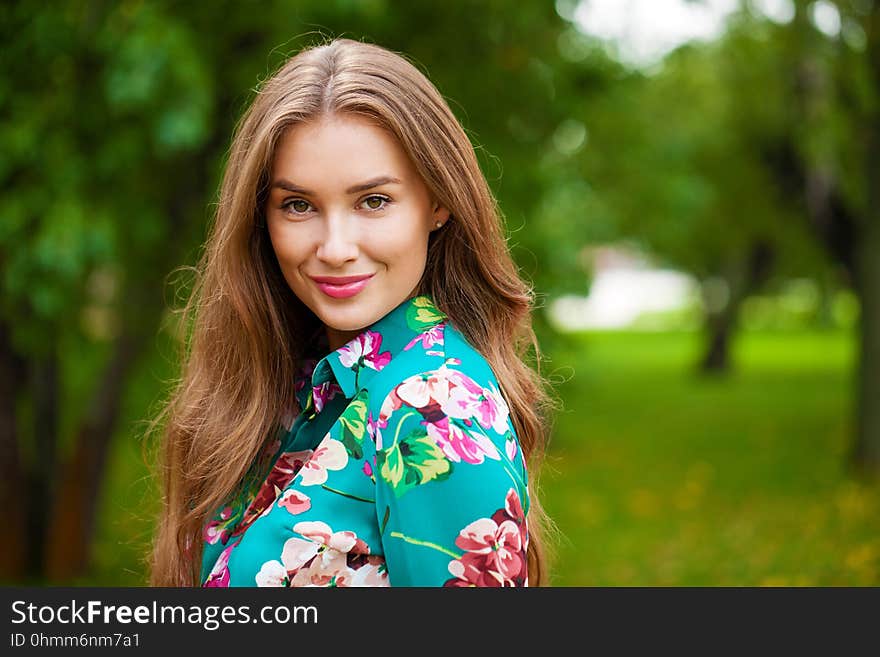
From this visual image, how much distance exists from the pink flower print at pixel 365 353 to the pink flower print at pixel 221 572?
1.40ft

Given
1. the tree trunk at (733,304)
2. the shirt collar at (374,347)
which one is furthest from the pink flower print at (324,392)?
the tree trunk at (733,304)

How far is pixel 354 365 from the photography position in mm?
1760

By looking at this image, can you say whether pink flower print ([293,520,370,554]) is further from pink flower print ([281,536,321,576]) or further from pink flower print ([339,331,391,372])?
pink flower print ([339,331,391,372])

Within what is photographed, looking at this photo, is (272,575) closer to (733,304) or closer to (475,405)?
(475,405)

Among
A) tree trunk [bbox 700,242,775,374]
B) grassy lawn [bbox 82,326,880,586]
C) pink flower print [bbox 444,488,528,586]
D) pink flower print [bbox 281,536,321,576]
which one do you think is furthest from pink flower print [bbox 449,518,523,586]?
tree trunk [bbox 700,242,775,374]

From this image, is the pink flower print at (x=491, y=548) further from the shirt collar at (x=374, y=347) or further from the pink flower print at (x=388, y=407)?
the shirt collar at (x=374, y=347)

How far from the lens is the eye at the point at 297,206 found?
178cm

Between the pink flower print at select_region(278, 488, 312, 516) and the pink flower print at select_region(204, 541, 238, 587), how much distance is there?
0.22 metres

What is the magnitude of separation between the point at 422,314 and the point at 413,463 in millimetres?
385

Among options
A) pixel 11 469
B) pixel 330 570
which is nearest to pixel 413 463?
pixel 330 570

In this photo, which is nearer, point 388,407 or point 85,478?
point 388,407

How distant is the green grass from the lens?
773 centimetres

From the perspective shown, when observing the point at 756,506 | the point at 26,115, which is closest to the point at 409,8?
the point at 26,115

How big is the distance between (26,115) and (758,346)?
3242 centimetres
